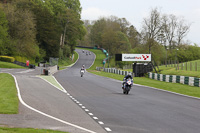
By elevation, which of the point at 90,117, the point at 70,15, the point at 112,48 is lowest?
the point at 90,117

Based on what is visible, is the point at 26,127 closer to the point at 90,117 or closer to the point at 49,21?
the point at 90,117

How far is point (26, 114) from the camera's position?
11484 mm

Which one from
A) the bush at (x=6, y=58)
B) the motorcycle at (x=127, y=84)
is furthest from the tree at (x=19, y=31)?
the motorcycle at (x=127, y=84)

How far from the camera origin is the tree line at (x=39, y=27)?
7000 centimetres

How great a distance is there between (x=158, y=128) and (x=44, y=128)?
340 cm

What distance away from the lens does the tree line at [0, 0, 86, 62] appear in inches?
2756

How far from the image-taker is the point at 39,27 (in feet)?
297

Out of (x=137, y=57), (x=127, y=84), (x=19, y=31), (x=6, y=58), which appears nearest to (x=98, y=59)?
(x=19, y=31)

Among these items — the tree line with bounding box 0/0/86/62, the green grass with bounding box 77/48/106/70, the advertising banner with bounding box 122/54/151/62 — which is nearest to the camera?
the advertising banner with bounding box 122/54/151/62

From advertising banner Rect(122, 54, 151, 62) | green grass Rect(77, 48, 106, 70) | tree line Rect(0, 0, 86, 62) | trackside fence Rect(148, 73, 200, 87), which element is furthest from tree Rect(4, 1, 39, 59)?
trackside fence Rect(148, 73, 200, 87)

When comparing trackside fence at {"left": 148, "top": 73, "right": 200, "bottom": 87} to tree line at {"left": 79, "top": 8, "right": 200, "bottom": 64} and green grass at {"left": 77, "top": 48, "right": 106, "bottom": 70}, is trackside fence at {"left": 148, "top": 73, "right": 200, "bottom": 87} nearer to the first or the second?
tree line at {"left": 79, "top": 8, "right": 200, "bottom": 64}

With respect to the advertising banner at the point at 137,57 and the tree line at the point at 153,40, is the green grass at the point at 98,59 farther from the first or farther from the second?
the advertising banner at the point at 137,57

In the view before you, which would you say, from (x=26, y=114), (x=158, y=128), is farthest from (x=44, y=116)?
(x=158, y=128)

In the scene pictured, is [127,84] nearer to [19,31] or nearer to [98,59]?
[19,31]
